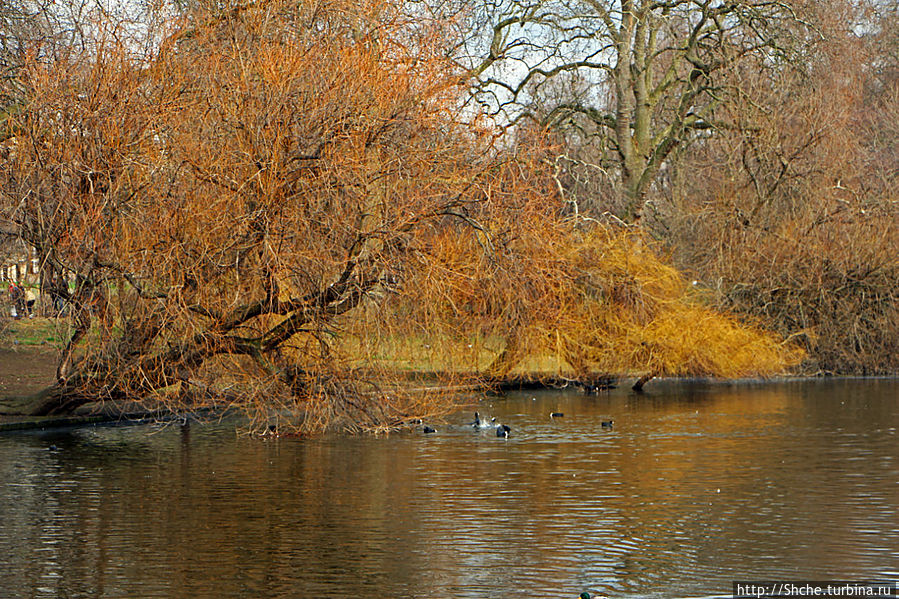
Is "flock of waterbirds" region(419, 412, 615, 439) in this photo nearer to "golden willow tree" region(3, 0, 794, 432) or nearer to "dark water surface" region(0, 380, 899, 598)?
"dark water surface" region(0, 380, 899, 598)

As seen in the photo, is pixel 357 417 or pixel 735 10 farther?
pixel 735 10

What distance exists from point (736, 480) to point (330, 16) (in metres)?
9.91

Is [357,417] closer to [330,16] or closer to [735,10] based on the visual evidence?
[330,16]

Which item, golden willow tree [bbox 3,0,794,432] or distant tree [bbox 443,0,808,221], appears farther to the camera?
distant tree [bbox 443,0,808,221]

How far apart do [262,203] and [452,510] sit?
6.09 meters

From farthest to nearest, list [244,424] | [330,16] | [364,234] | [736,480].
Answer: [244,424] < [330,16] < [364,234] < [736,480]

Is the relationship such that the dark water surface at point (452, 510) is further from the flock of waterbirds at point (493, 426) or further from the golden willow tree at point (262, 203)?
the golden willow tree at point (262, 203)

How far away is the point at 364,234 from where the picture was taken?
17.4 metres

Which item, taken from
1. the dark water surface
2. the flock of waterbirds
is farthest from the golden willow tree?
the dark water surface

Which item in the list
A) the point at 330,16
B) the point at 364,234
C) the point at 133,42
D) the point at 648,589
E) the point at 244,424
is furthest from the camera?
the point at 244,424

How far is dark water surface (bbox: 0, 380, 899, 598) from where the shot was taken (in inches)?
383

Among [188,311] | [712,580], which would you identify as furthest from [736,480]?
[188,311]

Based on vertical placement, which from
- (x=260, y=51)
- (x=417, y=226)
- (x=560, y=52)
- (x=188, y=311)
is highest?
(x=560, y=52)

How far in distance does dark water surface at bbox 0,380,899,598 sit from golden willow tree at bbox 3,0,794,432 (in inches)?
46.9
